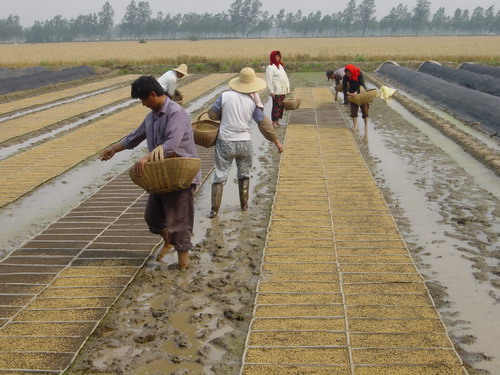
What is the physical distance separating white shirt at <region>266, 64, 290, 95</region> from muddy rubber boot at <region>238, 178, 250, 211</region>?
3.86 m

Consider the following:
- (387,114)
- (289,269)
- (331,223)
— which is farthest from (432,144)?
(289,269)

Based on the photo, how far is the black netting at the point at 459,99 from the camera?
10.5 meters

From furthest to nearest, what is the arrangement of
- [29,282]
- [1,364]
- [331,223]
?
[331,223], [29,282], [1,364]

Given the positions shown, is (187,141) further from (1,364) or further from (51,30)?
(51,30)

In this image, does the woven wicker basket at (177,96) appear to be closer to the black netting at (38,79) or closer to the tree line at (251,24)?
the black netting at (38,79)

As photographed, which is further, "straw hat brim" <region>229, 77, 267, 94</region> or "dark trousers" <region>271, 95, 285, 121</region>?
"dark trousers" <region>271, 95, 285, 121</region>

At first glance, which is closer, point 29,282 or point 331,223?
point 29,282

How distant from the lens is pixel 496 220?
5.39m

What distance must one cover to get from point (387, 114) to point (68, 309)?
969cm

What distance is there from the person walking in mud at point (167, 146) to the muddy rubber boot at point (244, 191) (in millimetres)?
1346

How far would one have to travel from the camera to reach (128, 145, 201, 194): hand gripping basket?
12.7 ft

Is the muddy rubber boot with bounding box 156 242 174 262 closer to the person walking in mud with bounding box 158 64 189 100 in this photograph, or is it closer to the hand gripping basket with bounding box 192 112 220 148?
the hand gripping basket with bounding box 192 112 220 148

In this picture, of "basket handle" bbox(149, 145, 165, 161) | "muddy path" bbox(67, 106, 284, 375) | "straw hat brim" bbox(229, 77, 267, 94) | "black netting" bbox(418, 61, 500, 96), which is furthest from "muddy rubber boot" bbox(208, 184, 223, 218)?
"black netting" bbox(418, 61, 500, 96)

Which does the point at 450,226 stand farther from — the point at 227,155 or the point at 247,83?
the point at 247,83
